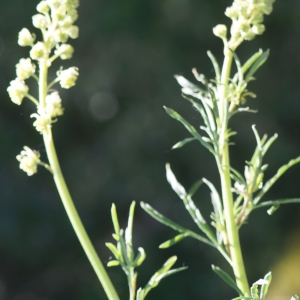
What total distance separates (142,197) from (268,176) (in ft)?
1.58

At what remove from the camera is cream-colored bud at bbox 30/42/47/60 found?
47 centimetres

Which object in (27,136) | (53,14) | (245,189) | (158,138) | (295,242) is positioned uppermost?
(27,136)

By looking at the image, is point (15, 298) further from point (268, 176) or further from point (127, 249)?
point (127, 249)

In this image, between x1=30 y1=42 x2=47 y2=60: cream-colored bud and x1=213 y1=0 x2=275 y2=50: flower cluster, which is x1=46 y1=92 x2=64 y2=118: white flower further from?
x1=213 y1=0 x2=275 y2=50: flower cluster

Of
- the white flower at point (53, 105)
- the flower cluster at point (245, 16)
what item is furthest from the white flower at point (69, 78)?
the flower cluster at point (245, 16)

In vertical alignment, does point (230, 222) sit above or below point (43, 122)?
below

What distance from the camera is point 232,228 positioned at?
463mm

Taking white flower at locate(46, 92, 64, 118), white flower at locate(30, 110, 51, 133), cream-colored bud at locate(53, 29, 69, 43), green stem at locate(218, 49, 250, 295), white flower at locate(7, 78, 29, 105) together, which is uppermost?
cream-colored bud at locate(53, 29, 69, 43)

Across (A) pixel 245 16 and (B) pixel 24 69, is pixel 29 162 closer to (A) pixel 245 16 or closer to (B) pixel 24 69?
(B) pixel 24 69

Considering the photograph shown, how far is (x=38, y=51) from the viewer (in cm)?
47

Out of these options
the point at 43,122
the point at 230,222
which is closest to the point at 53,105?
the point at 43,122

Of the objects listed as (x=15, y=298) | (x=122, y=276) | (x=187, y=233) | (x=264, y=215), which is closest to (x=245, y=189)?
(x=187, y=233)

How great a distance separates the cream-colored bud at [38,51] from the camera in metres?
0.47

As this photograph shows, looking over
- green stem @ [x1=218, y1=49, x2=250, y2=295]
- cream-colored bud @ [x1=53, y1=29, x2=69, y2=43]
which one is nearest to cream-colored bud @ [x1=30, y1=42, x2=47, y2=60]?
cream-colored bud @ [x1=53, y1=29, x2=69, y2=43]
